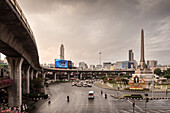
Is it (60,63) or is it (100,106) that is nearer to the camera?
(100,106)

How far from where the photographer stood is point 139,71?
208 ft

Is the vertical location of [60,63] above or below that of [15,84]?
above

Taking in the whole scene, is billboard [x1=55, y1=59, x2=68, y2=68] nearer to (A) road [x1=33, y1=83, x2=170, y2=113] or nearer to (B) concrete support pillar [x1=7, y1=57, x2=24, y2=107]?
(A) road [x1=33, y1=83, x2=170, y2=113]

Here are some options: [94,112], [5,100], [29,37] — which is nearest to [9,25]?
[29,37]

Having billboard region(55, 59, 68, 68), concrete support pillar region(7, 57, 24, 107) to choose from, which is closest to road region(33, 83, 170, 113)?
concrete support pillar region(7, 57, 24, 107)

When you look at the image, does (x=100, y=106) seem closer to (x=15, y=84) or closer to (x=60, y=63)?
(x=15, y=84)

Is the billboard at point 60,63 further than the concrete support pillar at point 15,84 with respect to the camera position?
Yes

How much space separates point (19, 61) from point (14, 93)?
6203 mm

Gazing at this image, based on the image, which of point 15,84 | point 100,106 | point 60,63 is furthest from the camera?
point 60,63

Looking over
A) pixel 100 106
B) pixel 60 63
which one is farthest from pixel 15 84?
pixel 60 63

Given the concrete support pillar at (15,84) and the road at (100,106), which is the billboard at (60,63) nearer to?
the road at (100,106)

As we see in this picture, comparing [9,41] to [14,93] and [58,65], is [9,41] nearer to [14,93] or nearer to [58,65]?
[14,93]

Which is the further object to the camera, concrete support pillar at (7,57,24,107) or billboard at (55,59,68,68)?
billboard at (55,59,68,68)

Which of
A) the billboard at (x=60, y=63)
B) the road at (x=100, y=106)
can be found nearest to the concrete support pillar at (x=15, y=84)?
the road at (x=100, y=106)
